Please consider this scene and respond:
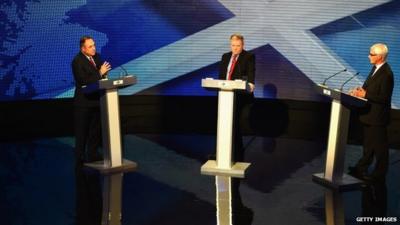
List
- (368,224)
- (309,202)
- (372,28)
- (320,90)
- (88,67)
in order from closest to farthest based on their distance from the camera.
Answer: (368,224) < (309,202) < (320,90) < (88,67) < (372,28)

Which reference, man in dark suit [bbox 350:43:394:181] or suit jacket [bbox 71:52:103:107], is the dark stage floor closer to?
man in dark suit [bbox 350:43:394:181]

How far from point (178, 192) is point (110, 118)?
45.4 inches

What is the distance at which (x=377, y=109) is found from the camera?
6.85 m

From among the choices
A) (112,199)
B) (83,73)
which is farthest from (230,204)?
(83,73)

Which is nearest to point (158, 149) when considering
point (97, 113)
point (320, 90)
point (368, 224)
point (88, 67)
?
point (97, 113)

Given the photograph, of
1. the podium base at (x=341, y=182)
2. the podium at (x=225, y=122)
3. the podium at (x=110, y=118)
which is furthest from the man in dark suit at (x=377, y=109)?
the podium at (x=110, y=118)

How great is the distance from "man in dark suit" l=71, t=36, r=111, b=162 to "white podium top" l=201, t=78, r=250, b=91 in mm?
1179

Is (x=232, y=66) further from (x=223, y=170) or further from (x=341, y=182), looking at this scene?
(x=341, y=182)

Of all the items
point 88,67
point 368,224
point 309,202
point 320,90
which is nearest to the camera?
point 368,224

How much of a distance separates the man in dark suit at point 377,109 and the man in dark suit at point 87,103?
9.33 ft

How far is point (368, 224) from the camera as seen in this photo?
5684mm

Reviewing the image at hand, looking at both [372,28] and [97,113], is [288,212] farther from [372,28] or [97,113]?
[372,28]

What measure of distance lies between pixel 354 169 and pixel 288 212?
5.45ft

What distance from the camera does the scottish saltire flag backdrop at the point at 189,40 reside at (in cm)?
969
